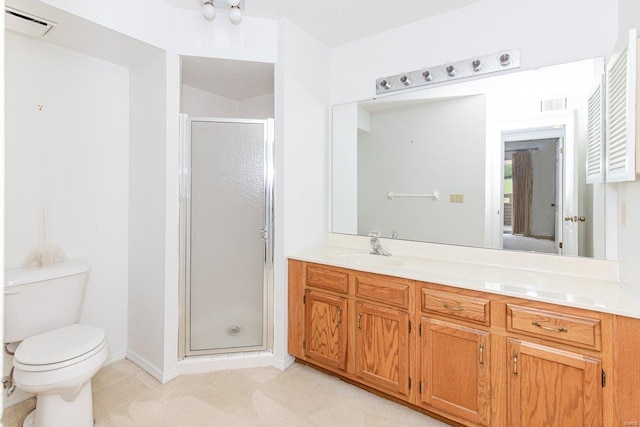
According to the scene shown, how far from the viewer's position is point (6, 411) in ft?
6.35

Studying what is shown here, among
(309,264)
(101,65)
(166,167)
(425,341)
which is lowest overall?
(425,341)

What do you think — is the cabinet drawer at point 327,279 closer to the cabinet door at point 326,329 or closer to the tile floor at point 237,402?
the cabinet door at point 326,329

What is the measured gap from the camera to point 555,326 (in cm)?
146

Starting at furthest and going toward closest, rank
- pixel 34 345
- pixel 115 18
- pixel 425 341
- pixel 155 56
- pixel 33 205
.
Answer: pixel 155 56 < pixel 33 205 < pixel 115 18 < pixel 425 341 < pixel 34 345

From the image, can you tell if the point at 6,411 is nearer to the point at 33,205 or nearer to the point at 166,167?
the point at 33,205

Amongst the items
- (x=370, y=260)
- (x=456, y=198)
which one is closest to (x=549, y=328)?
(x=456, y=198)

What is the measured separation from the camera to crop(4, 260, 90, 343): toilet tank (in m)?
1.81

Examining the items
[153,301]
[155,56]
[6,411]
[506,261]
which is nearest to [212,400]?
[153,301]

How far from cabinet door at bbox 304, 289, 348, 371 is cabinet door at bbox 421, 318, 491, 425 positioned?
1.79 feet

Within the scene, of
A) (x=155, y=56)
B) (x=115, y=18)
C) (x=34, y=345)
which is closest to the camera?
(x=34, y=345)

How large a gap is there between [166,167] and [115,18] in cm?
90

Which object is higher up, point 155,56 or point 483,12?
point 483,12

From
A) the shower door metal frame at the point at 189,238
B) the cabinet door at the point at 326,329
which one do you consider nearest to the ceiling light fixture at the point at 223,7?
the shower door metal frame at the point at 189,238

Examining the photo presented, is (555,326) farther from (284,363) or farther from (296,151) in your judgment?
(296,151)
